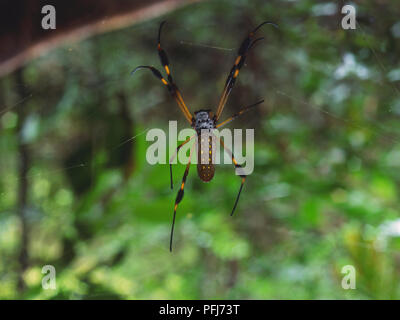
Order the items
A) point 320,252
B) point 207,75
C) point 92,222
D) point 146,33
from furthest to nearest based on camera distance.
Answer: point 207,75 → point 146,33 → point 320,252 → point 92,222

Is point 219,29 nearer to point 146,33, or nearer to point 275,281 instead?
point 146,33

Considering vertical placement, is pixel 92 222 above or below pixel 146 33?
below

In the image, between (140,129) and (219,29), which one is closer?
(140,129)

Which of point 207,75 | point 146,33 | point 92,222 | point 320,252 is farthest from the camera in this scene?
point 207,75

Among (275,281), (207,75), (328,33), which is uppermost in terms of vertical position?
(207,75)

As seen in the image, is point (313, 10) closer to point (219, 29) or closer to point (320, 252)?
point (219, 29)

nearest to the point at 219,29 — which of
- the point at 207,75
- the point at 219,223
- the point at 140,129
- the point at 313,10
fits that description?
the point at 207,75

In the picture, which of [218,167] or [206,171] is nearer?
[206,171]
